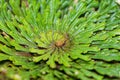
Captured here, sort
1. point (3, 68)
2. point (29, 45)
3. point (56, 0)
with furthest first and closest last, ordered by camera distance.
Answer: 1. point (56, 0)
2. point (29, 45)
3. point (3, 68)

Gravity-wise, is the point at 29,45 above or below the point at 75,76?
above

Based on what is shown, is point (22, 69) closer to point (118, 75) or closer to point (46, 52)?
point (46, 52)

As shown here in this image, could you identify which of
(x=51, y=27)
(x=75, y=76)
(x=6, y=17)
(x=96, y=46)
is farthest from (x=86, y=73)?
(x=6, y=17)

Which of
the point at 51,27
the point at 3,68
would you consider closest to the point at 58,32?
the point at 51,27

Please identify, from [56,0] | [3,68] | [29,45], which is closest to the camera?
[3,68]

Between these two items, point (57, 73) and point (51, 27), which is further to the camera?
point (51, 27)

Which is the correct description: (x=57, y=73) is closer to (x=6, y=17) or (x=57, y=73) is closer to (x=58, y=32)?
(x=58, y=32)

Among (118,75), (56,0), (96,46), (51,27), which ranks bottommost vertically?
(118,75)
